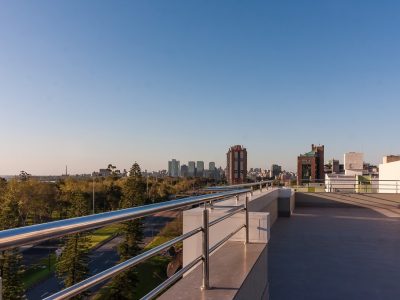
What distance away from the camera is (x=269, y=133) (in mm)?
35656

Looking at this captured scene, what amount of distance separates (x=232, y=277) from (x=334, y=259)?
3.72 m

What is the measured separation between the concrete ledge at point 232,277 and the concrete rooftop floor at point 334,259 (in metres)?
0.86

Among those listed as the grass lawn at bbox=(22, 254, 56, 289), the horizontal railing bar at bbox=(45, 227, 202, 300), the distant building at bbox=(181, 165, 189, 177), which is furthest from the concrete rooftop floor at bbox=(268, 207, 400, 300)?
the distant building at bbox=(181, 165, 189, 177)

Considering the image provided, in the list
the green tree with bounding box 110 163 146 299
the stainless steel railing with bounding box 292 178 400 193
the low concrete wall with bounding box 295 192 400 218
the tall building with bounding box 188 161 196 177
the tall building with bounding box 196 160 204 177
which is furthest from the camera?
the tall building with bounding box 188 161 196 177

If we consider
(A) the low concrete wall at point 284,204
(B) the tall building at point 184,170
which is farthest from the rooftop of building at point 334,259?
(B) the tall building at point 184,170

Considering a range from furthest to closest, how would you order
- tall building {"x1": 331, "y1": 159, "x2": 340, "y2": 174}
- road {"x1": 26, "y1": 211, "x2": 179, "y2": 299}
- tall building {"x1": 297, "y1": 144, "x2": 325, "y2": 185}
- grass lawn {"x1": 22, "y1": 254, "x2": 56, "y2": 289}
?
tall building {"x1": 331, "y1": 159, "x2": 340, "y2": 174} → tall building {"x1": 297, "y1": 144, "x2": 325, "y2": 185} → grass lawn {"x1": 22, "y1": 254, "x2": 56, "y2": 289} → road {"x1": 26, "y1": 211, "x2": 179, "y2": 299}

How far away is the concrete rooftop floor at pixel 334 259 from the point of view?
4.32 m

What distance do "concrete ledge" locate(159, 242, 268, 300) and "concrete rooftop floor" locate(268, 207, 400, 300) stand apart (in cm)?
86

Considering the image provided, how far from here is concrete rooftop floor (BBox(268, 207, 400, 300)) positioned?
4.32m

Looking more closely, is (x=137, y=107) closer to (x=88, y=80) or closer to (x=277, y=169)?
(x=88, y=80)

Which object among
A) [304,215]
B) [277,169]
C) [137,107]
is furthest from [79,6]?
[277,169]

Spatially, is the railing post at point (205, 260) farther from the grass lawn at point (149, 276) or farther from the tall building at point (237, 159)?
the tall building at point (237, 159)

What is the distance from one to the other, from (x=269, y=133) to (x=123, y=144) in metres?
44.5

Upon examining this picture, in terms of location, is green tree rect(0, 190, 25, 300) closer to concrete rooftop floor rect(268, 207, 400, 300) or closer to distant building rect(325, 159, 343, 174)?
concrete rooftop floor rect(268, 207, 400, 300)
